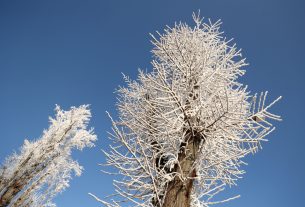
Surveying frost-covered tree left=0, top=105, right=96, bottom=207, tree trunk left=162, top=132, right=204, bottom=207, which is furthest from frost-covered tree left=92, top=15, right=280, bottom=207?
frost-covered tree left=0, top=105, right=96, bottom=207

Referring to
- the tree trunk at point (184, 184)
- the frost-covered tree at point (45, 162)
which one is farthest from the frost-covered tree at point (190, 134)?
the frost-covered tree at point (45, 162)

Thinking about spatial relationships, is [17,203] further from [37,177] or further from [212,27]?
[212,27]

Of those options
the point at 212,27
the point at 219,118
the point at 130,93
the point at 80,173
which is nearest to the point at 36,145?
the point at 80,173

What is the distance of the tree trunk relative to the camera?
3.72m

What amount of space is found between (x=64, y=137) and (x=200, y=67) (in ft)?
27.9

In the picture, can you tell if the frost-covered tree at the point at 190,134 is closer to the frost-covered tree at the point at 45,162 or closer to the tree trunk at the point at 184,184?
the tree trunk at the point at 184,184

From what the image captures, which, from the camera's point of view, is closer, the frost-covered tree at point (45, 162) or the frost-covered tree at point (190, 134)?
the frost-covered tree at point (190, 134)

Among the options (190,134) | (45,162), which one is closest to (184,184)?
(190,134)

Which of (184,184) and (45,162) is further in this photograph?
(45,162)

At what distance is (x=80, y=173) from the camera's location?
11.7 metres

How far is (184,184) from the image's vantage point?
12.3ft

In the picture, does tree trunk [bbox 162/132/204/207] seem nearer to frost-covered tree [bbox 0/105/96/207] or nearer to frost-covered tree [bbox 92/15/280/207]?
frost-covered tree [bbox 92/15/280/207]

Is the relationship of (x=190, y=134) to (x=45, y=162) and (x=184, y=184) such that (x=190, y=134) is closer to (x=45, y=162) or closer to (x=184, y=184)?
(x=184, y=184)

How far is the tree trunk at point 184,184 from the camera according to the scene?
3.72m
